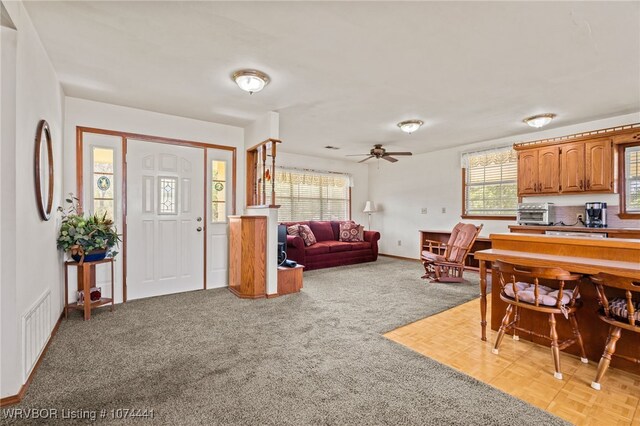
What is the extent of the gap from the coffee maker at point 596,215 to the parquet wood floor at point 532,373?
9.07 ft

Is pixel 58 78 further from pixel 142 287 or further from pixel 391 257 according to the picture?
pixel 391 257

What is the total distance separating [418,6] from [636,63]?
237 cm

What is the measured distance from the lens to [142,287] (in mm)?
4031

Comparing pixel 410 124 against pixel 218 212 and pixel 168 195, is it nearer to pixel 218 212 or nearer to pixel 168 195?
pixel 218 212

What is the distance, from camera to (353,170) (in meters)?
8.10

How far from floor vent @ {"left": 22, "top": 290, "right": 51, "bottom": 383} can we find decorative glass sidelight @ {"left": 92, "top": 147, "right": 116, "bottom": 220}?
1404 mm

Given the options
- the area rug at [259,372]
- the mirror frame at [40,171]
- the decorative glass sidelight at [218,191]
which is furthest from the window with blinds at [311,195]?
the mirror frame at [40,171]

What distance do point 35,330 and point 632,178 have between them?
22.0 feet

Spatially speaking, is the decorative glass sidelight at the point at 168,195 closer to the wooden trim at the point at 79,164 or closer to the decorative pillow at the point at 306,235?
the wooden trim at the point at 79,164

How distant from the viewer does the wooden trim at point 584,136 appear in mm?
4066

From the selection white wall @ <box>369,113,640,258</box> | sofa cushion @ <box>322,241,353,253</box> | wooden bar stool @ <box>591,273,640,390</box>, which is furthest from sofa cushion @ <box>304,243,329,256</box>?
wooden bar stool @ <box>591,273,640,390</box>

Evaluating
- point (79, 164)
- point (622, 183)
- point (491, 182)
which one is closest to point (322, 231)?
point (491, 182)

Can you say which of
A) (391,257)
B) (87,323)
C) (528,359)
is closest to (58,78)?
(87,323)

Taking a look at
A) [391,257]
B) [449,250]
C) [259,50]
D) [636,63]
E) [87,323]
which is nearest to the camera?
[259,50]
